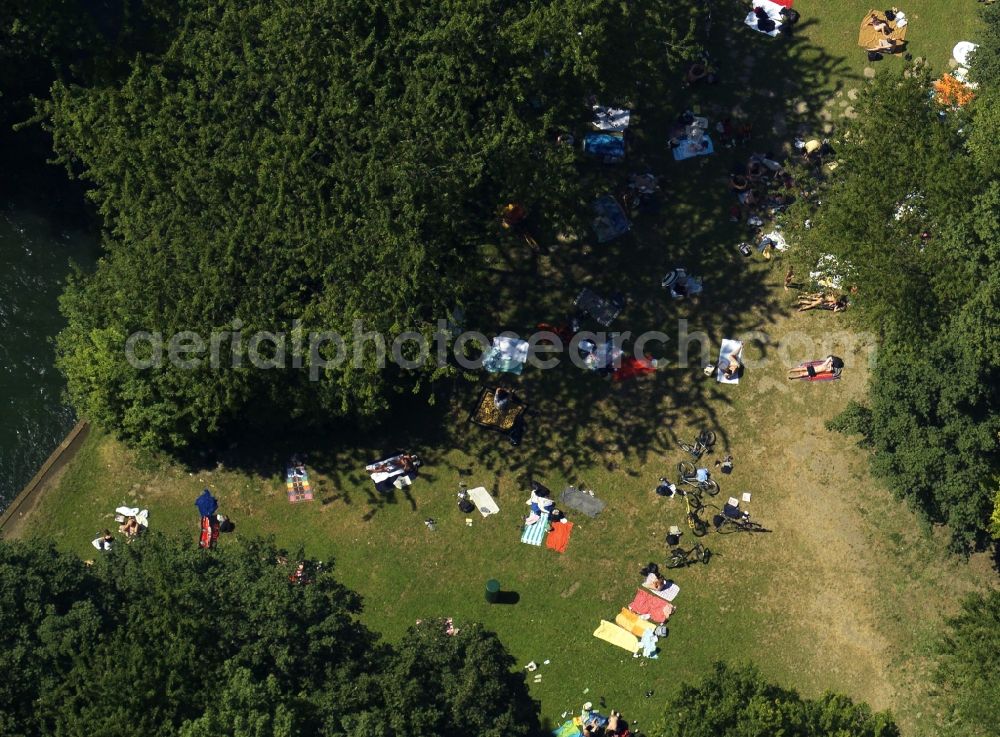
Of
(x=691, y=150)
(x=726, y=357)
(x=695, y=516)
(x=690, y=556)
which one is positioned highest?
(x=691, y=150)

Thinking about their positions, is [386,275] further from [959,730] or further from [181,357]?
[959,730]

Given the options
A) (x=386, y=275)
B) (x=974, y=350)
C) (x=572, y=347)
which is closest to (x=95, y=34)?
(x=386, y=275)

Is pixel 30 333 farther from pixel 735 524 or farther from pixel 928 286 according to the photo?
pixel 928 286

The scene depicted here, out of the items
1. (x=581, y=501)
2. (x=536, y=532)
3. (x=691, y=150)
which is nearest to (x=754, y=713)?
(x=581, y=501)

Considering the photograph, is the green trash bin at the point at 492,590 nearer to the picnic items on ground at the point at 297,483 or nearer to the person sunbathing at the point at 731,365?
A: the picnic items on ground at the point at 297,483

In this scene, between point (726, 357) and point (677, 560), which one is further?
point (726, 357)

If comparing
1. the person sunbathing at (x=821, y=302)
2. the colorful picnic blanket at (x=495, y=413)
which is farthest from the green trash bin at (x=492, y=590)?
the person sunbathing at (x=821, y=302)
